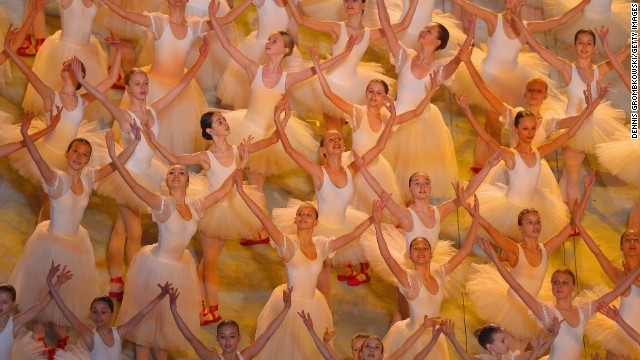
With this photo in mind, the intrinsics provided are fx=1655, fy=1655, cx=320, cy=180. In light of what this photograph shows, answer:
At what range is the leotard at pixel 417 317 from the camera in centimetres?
788

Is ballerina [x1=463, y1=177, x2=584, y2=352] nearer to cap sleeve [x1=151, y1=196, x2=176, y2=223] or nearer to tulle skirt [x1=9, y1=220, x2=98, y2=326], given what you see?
cap sleeve [x1=151, y1=196, x2=176, y2=223]

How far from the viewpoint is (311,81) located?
9117 millimetres

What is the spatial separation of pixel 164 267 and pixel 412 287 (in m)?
1.19

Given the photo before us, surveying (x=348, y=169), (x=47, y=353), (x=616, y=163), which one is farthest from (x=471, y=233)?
(x=47, y=353)

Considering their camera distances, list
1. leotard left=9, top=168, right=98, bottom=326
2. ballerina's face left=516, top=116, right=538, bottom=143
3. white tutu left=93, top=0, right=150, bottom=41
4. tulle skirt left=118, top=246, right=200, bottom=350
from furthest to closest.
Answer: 1. white tutu left=93, top=0, right=150, bottom=41
2. ballerina's face left=516, top=116, right=538, bottom=143
3. leotard left=9, top=168, right=98, bottom=326
4. tulle skirt left=118, top=246, right=200, bottom=350

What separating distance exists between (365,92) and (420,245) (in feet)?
4.33

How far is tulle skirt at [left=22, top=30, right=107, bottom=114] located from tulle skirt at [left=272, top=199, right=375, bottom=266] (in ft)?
4.63

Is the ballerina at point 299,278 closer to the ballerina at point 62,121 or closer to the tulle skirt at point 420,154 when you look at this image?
the tulle skirt at point 420,154

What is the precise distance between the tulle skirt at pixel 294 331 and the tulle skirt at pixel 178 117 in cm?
130

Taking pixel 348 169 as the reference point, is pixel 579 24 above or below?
above

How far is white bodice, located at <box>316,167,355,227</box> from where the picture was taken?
8.30 m

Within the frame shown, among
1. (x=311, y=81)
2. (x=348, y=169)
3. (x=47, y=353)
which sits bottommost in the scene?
(x=47, y=353)

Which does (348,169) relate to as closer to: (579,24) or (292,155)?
(292,155)

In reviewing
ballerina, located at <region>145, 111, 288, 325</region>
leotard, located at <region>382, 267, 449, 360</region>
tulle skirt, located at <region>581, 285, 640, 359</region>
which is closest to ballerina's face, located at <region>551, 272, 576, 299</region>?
tulle skirt, located at <region>581, 285, 640, 359</region>
